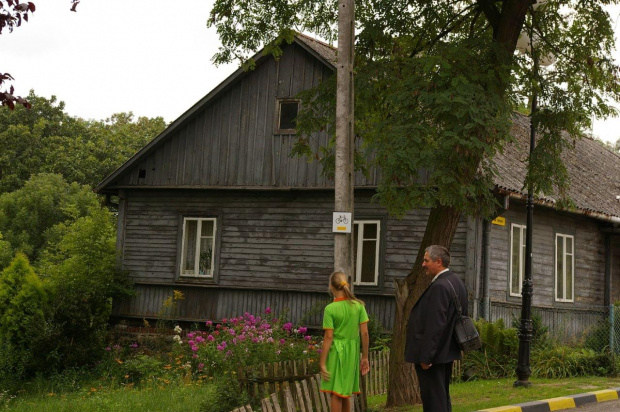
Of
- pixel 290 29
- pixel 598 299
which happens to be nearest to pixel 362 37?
pixel 290 29

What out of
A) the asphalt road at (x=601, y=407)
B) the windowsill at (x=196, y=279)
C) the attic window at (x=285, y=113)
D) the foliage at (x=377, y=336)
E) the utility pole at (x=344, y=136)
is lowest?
the asphalt road at (x=601, y=407)

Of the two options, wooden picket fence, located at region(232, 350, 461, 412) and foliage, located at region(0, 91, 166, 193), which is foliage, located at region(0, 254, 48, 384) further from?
foliage, located at region(0, 91, 166, 193)

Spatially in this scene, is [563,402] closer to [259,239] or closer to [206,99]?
[259,239]

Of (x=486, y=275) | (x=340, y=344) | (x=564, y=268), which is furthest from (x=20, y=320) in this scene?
(x=340, y=344)

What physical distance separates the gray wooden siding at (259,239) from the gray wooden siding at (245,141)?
1.27 ft

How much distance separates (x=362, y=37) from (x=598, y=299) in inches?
542

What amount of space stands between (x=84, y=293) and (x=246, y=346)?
7348 mm

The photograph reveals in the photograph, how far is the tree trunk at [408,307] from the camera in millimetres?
12302

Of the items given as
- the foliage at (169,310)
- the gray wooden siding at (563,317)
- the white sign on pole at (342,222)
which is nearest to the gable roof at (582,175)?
the gray wooden siding at (563,317)

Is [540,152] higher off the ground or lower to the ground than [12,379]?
higher

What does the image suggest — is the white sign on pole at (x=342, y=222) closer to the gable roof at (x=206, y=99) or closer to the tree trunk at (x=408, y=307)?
the tree trunk at (x=408, y=307)

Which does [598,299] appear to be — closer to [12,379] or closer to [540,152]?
[540,152]

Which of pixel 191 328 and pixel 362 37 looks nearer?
pixel 362 37

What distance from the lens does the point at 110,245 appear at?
81.4ft
